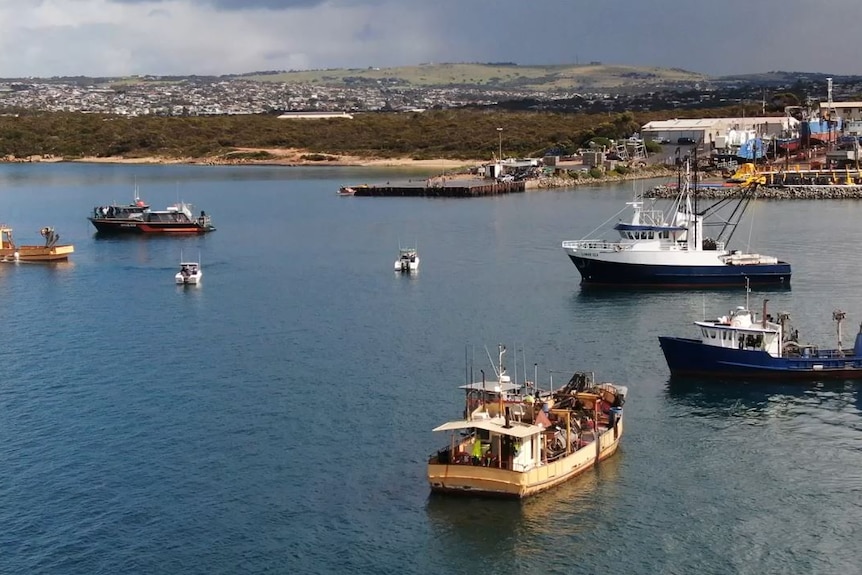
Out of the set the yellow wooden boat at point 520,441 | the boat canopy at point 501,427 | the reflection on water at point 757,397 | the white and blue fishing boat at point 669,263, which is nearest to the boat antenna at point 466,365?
the reflection on water at point 757,397

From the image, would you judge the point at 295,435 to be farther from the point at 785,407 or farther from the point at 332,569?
the point at 785,407

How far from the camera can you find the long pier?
373 ft

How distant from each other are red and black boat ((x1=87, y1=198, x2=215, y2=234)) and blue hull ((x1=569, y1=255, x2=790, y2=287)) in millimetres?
35011

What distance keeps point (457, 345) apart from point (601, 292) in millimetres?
14281

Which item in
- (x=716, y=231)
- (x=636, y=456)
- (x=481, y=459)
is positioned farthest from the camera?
(x=716, y=231)

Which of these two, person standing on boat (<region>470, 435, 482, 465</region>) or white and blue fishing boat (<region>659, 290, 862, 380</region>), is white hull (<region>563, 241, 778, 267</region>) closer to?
white and blue fishing boat (<region>659, 290, 862, 380</region>)

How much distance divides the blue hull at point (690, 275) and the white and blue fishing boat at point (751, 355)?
17.5 m

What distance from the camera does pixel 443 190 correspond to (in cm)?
11406

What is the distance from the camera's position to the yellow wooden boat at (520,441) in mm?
28709

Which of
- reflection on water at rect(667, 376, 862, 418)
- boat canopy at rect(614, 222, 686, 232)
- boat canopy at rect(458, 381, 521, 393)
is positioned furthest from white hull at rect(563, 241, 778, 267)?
boat canopy at rect(458, 381, 521, 393)

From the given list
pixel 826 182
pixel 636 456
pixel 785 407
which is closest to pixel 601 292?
pixel 785 407

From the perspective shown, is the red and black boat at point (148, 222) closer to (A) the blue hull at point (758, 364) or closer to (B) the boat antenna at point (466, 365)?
(B) the boat antenna at point (466, 365)

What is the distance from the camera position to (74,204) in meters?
107

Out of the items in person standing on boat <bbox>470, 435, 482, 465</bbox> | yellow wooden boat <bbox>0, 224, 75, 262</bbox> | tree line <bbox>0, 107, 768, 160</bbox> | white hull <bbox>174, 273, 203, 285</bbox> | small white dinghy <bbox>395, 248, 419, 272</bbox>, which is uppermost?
tree line <bbox>0, 107, 768, 160</bbox>
